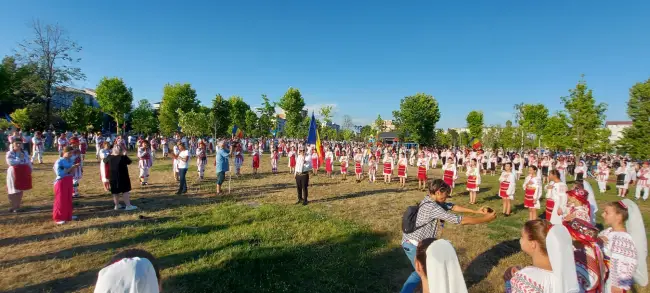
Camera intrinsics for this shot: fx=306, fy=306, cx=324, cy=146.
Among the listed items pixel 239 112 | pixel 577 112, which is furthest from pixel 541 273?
pixel 239 112

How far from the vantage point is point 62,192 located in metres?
7.61

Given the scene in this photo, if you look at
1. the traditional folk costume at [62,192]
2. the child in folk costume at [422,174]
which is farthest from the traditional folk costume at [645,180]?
the traditional folk costume at [62,192]

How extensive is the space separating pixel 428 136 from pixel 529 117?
49.6 feet

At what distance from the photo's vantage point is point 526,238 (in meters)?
2.82


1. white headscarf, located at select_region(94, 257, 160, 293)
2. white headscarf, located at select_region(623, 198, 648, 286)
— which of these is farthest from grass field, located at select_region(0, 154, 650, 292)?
white headscarf, located at select_region(94, 257, 160, 293)

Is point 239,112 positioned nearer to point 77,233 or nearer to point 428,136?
point 428,136

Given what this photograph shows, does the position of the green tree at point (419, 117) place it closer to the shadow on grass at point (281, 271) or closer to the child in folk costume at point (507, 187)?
the child in folk costume at point (507, 187)

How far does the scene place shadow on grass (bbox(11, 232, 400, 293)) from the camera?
194 inches

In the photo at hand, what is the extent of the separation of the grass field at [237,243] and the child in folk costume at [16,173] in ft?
1.59

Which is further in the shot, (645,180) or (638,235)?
(645,180)

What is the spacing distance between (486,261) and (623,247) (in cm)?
328

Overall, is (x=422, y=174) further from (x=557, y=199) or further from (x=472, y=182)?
(x=557, y=199)

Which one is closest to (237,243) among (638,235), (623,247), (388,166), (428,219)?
(428,219)

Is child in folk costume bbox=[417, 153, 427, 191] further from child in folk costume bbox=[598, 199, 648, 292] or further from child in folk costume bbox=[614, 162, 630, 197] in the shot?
child in folk costume bbox=[598, 199, 648, 292]
